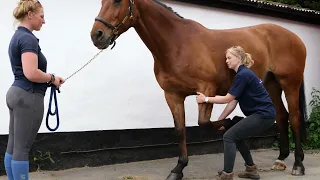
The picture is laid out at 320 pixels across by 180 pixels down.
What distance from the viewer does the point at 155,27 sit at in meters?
4.58

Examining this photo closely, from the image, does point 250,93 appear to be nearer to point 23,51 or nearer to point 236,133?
point 236,133

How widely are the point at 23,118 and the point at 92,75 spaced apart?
2.62m

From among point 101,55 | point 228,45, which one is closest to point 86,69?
point 101,55

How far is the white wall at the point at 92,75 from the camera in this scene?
5.28 m

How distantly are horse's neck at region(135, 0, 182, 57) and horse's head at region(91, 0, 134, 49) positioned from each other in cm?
22

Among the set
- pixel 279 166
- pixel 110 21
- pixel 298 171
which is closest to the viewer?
pixel 110 21

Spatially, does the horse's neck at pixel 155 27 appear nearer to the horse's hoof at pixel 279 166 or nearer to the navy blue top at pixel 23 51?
the navy blue top at pixel 23 51

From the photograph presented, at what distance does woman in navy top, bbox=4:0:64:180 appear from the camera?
3.00 m

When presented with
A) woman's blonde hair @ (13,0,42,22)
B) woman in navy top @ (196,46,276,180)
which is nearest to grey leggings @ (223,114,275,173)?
woman in navy top @ (196,46,276,180)

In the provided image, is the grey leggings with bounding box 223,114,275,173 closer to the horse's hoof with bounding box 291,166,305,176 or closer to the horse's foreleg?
the horse's foreleg

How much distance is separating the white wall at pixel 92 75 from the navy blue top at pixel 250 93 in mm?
2108

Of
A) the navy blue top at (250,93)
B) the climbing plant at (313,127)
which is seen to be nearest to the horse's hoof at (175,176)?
the navy blue top at (250,93)

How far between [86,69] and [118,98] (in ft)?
2.19

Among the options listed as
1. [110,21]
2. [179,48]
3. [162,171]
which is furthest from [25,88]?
[162,171]
